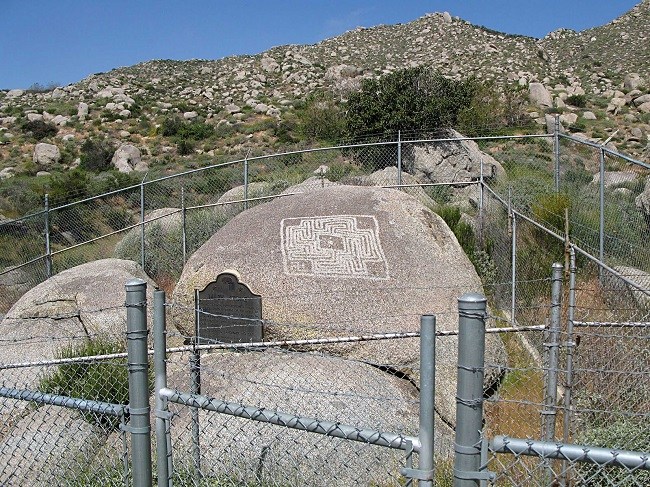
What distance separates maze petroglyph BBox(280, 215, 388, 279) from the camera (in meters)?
8.69

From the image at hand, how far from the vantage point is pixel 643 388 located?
5.50m

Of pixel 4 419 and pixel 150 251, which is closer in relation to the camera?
pixel 4 419

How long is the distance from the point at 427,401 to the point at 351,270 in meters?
5.89

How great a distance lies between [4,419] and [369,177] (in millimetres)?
10117

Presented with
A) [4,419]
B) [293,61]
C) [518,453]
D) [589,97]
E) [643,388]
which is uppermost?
[293,61]

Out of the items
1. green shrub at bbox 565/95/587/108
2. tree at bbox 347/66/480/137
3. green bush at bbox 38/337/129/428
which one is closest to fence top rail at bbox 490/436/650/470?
green bush at bbox 38/337/129/428

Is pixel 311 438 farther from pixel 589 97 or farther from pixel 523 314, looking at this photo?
pixel 589 97

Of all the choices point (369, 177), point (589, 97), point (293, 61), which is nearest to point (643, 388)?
point (369, 177)

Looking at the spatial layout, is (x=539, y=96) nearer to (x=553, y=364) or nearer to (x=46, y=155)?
(x=46, y=155)

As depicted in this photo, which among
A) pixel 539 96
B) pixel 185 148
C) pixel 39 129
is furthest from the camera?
pixel 39 129

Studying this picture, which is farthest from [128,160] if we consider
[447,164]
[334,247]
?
[334,247]

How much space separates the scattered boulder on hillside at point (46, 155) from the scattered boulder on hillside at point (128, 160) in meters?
3.41

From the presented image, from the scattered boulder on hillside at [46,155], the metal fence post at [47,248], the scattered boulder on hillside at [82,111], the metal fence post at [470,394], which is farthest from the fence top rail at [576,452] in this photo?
the scattered boulder on hillside at [82,111]

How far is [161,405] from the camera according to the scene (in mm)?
3553
